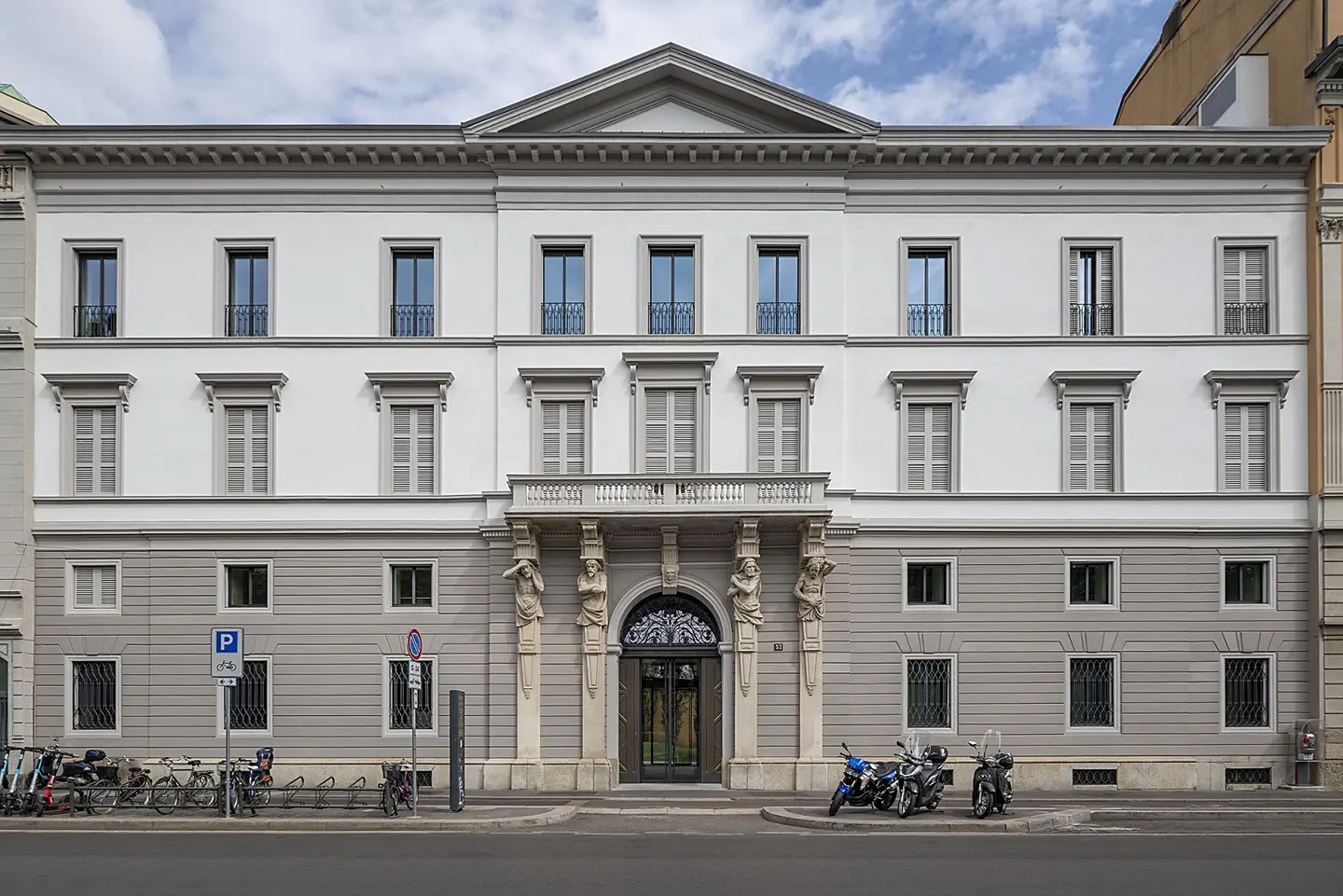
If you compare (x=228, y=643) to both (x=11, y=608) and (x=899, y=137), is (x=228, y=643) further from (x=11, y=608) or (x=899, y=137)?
(x=899, y=137)

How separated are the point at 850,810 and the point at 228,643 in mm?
11577

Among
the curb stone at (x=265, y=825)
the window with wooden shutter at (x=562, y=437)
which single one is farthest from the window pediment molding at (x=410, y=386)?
Result: the curb stone at (x=265, y=825)

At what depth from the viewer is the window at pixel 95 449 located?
2736 centimetres

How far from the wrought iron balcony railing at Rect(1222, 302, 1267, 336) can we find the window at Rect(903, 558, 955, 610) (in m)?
8.24

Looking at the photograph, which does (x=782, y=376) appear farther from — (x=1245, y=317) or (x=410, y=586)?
(x=1245, y=317)

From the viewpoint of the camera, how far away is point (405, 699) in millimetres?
27000

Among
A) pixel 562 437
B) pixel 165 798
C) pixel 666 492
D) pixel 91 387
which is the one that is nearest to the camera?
pixel 165 798

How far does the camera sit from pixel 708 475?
26.0 meters

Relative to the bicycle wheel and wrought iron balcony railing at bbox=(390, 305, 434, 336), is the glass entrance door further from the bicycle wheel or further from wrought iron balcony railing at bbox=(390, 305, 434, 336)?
the bicycle wheel

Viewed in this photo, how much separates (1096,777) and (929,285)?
11378mm

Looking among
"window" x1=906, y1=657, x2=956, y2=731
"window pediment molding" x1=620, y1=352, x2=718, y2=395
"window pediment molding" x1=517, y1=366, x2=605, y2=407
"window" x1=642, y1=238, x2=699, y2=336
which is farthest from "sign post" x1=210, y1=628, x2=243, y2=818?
"window" x1=906, y1=657, x2=956, y2=731

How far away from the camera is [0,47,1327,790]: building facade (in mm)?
26875

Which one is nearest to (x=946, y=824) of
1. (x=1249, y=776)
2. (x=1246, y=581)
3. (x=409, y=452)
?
(x=1249, y=776)

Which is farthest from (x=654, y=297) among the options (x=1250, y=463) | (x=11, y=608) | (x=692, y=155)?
(x=11, y=608)
